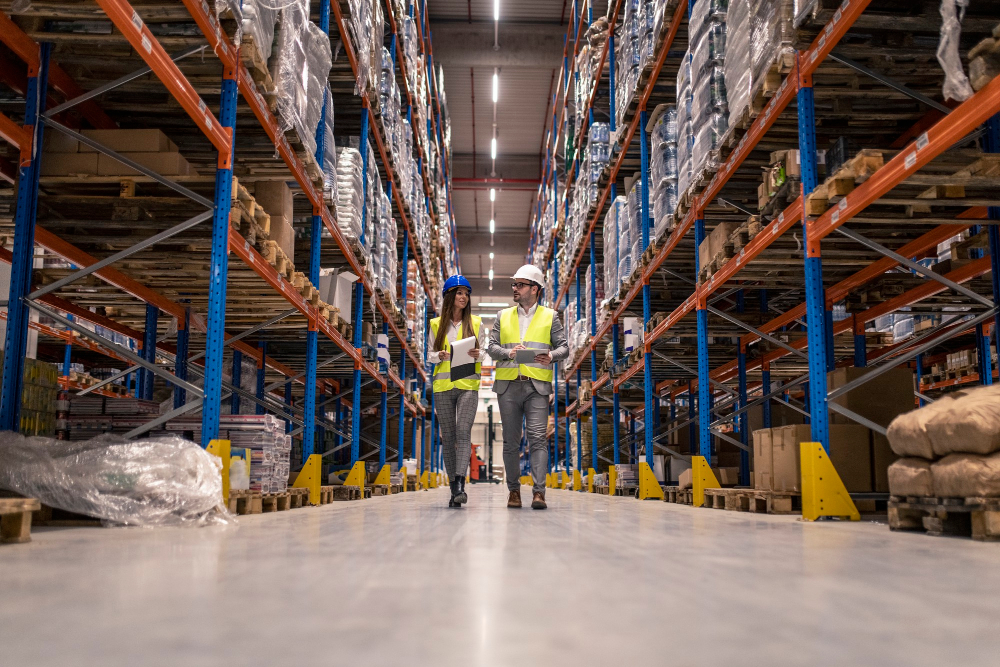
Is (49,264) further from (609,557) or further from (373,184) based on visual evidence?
(609,557)

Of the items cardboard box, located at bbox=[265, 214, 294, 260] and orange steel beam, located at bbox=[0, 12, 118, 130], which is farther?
cardboard box, located at bbox=[265, 214, 294, 260]

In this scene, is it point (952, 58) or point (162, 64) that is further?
point (162, 64)

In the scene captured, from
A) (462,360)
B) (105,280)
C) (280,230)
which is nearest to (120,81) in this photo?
(280,230)

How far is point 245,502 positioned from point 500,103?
1729 centimetres

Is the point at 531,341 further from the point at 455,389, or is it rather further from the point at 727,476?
the point at 727,476

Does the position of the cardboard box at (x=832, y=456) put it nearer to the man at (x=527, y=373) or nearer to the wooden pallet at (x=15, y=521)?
the man at (x=527, y=373)

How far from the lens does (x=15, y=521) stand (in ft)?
9.14

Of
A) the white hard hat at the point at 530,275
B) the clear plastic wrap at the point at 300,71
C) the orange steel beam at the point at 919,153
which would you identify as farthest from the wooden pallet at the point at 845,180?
the clear plastic wrap at the point at 300,71

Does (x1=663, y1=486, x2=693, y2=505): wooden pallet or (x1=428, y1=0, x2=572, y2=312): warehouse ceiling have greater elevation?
(x1=428, y1=0, x2=572, y2=312): warehouse ceiling

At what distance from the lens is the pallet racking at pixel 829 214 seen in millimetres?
4418

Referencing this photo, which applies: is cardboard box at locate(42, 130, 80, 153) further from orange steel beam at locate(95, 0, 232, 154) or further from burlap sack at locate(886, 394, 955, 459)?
burlap sack at locate(886, 394, 955, 459)

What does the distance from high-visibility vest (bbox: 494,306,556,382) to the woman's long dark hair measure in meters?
0.39

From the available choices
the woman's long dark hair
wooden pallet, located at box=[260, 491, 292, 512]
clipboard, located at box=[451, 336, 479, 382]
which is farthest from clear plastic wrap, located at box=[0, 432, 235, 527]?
the woman's long dark hair

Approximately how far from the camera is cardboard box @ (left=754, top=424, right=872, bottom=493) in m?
4.92
